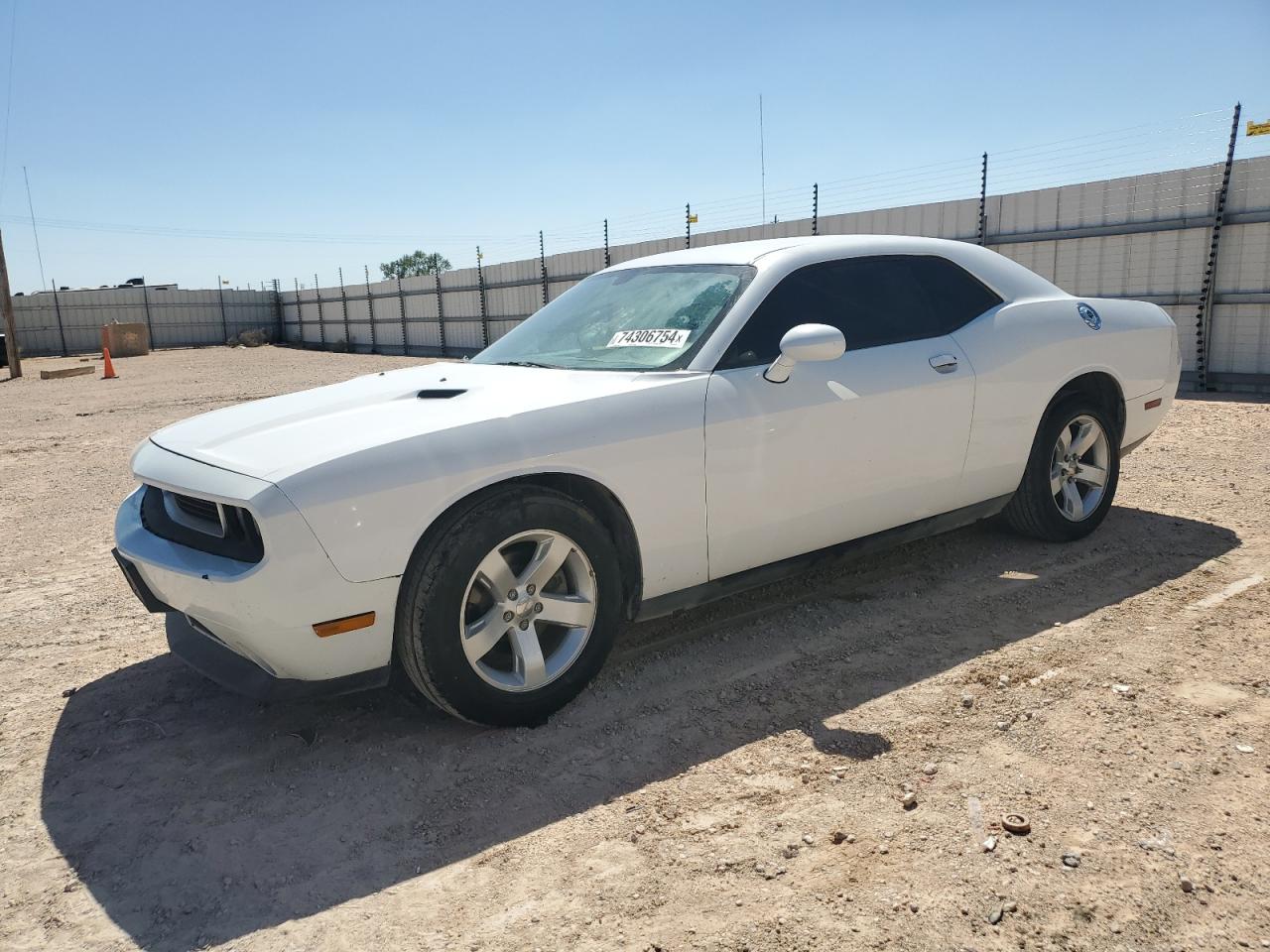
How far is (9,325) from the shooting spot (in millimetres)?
24266

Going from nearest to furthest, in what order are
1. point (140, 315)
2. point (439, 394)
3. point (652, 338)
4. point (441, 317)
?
1. point (439, 394)
2. point (652, 338)
3. point (441, 317)
4. point (140, 315)

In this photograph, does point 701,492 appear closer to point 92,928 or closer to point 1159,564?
point 92,928

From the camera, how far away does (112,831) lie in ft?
8.77

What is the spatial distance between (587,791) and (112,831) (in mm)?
1351

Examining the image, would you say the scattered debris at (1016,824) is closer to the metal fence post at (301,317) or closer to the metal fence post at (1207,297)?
the metal fence post at (1207,297)

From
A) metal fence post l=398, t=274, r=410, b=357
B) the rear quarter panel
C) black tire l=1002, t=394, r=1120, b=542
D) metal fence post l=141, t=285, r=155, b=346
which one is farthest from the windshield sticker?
metal fence post l=141, t=285, r=155, b=346

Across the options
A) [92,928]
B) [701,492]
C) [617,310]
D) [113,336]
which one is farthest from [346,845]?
[113,336]

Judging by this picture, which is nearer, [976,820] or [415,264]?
[976,820]

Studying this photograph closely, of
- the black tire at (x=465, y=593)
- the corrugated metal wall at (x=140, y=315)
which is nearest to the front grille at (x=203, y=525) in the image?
the black tire at (x=465, y=593)

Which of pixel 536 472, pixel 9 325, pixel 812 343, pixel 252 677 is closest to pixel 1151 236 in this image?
pixel 812 343

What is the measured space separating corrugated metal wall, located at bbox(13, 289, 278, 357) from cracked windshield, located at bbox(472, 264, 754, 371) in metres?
39.4

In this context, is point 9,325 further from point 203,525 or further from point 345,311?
point 203,525

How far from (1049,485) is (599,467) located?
2.60 meters

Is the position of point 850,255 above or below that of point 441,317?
above
